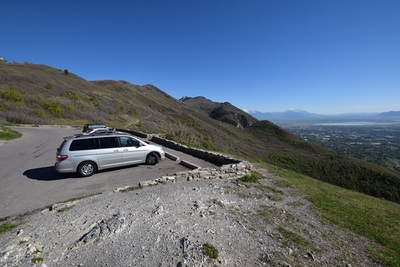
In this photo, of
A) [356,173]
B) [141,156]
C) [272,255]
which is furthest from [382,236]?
[356,173]

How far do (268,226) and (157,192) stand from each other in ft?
13.5

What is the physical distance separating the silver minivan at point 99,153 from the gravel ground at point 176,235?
3.31 m

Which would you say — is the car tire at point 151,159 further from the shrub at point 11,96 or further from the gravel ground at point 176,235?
the shrub at point 11,96

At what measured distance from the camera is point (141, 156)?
12.3 m

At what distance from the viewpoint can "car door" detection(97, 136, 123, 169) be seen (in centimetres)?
1108

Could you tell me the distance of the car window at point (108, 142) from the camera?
11176mm

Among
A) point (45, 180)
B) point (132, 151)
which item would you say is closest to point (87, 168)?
point (45, 180)

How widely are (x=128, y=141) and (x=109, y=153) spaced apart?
46.4 inches

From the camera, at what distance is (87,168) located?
10.8 m

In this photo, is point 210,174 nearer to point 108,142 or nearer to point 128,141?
point 128,141

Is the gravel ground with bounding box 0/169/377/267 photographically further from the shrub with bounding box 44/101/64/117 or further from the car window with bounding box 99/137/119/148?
the shrub with bounding box 44/101/64/117

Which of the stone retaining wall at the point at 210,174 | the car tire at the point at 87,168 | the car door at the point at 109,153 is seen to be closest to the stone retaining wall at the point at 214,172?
the stone retaining wall at the point at 210,174

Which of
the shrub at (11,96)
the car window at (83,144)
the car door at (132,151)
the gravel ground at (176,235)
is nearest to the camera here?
the gravel ground at (176,235)

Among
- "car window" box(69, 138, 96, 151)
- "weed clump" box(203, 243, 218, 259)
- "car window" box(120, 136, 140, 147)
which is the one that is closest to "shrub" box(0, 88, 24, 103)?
"car window" box(69, 138, 96, 151)
